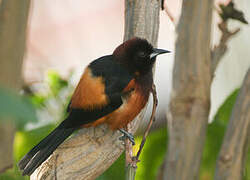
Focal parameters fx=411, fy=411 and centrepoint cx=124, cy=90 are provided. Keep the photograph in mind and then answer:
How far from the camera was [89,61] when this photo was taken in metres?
4.73

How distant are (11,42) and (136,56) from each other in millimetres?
800

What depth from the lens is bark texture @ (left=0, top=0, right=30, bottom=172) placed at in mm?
1651

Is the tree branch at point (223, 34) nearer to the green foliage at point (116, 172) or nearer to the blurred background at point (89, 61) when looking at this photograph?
the blurred background at point (89, 61)

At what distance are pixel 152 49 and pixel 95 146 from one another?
771 millimetres

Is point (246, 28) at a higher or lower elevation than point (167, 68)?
higher

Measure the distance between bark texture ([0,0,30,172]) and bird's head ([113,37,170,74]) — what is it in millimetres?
615

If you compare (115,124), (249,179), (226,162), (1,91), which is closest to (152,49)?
(115,124)

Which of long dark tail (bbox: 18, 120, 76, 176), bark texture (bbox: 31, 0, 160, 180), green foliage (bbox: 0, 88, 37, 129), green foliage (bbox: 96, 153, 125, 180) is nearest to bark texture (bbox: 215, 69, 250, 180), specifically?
bark texture (bbox: 31, 0, 160, 180)

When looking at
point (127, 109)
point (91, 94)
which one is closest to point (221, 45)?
point (127, 109)

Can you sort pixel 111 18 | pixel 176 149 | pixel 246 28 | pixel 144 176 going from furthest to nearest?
pixel 111 18 → pixel 246 28 → pixel 144 176 → pixel 176 149

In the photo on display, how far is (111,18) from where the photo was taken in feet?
17.4

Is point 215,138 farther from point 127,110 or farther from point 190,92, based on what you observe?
point 127,110

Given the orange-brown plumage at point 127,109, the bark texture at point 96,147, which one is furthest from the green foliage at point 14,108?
the orange-brown plumage at point 127,109

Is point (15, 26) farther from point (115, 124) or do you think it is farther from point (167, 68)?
point (167, 68)
